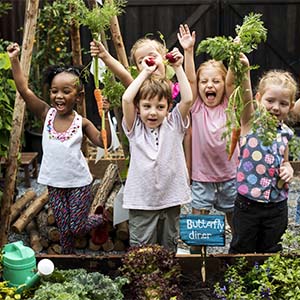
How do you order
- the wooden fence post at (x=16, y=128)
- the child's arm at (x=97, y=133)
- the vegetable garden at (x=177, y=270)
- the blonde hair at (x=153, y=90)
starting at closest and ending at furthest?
the vegetable garden at (x=177, y=270) → the blonde hair at (x=153, y=90) → the child's arm at (x=97, y=133) → the wooden fence post at (x=16, y=128)

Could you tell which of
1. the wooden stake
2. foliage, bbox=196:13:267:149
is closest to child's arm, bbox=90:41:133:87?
foliage, bbox=196:13:267:149

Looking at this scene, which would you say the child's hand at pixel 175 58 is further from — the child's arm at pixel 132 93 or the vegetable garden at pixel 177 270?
the vegetable garden at pixel 177 270

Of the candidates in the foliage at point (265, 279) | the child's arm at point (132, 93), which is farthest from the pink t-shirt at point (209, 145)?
the foliage at point (265, 279)

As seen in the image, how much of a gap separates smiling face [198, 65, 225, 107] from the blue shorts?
0.51m

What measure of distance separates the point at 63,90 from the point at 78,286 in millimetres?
1459

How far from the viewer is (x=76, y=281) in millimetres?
2850

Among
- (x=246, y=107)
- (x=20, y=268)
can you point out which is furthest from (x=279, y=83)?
(x=20, y=268)

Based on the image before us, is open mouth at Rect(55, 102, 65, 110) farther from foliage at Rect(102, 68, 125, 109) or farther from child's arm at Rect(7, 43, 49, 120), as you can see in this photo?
foliage at Rect(102, 68, 125, 109)

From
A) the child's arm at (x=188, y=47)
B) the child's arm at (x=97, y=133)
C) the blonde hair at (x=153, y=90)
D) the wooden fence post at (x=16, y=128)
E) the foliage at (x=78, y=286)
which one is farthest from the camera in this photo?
the wooden fence post at (x=16, y=128)

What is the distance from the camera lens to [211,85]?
3.79 meters

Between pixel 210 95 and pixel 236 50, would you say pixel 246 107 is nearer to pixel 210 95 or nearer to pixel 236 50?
pixel 210 95

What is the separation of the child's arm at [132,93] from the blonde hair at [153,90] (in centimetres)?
7

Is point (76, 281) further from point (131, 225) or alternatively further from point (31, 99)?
point (31, 99)

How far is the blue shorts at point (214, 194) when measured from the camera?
395cm
